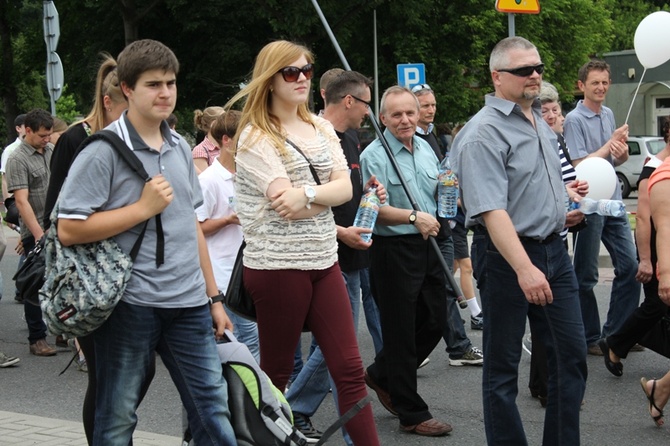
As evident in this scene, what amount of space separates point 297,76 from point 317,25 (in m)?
23.2

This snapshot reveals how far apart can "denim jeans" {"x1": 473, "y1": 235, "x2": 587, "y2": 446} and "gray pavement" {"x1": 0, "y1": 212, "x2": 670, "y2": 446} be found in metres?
0.99

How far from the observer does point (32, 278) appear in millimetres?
4461

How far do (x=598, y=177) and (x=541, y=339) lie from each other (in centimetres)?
197

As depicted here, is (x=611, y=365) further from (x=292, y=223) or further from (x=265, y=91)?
(x=265, y=91)

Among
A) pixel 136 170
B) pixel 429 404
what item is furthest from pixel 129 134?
pixel 429 404

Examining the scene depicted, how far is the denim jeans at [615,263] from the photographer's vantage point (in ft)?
24.9

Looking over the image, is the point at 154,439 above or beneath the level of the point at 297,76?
beneath

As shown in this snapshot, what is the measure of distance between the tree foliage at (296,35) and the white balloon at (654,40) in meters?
18.9

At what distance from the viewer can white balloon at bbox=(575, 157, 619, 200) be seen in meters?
6.49

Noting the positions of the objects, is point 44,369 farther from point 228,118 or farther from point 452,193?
point 452,193

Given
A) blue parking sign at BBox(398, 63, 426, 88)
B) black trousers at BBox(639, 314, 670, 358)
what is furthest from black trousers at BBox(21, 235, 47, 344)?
blue parking sign at BBox(398, 63, 426, 88)

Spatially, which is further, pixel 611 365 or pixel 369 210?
pixel 611 365

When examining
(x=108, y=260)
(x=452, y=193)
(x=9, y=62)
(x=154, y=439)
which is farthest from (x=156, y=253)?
(x=9, y=62)

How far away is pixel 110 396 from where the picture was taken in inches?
151
